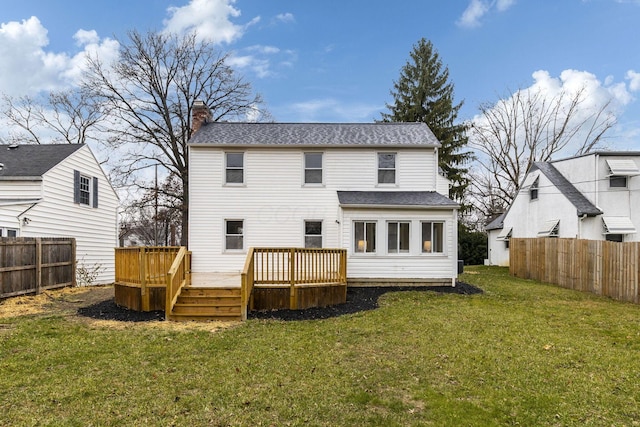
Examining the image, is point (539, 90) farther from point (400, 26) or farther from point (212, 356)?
point (212, 356)

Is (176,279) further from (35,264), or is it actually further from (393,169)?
(393,169)

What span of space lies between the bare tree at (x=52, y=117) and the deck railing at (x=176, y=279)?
2025 cm

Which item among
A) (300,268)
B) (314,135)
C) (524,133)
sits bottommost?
(300,268)

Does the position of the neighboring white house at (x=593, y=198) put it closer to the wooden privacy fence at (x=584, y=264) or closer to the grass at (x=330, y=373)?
the wooden privacy fence at (x=584, y=264)

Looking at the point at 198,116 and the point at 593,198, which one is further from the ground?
the point at 198,116

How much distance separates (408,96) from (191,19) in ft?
56.7

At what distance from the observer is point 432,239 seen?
12680mm

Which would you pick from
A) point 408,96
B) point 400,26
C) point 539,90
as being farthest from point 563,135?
point 400,26

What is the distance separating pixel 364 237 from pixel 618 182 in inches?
544

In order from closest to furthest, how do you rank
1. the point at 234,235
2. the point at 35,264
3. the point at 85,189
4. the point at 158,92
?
the point at 35,264
the point at 234,235
the point at 85,189
the point at 158,92

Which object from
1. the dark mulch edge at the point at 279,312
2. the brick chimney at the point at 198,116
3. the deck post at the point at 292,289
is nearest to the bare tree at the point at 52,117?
the brick chimney at the point at 198,116

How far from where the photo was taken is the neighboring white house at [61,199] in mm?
13508

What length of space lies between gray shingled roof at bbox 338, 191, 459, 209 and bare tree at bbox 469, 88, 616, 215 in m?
19.8

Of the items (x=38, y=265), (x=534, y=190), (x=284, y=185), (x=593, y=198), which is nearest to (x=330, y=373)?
(x=284, y=185)
